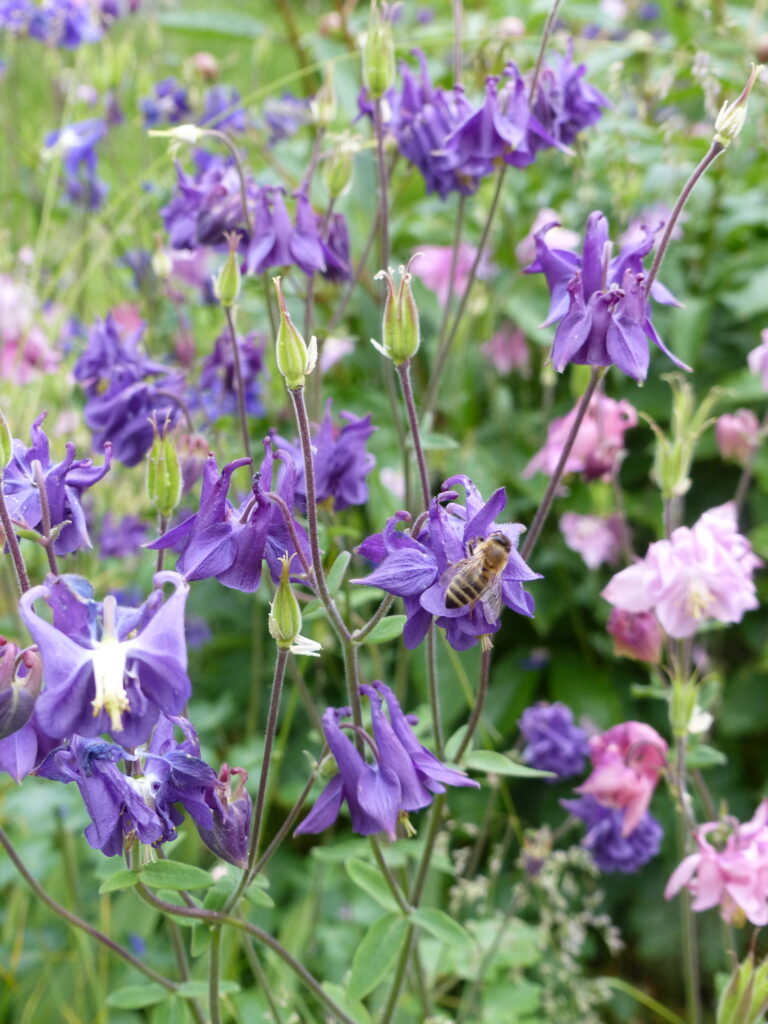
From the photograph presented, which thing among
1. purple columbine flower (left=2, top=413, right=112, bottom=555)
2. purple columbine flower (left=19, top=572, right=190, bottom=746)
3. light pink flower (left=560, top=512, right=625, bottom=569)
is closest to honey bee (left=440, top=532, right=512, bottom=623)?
purple columbine flower (left=19, top=572, right=190, bottom=746)

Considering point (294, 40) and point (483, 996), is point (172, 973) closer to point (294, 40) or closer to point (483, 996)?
point (483, 996)

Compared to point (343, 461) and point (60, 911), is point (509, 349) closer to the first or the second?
point (343, 461)

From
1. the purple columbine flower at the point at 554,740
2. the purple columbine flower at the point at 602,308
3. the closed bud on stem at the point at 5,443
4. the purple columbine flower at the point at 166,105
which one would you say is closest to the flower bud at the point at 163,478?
the closed bud on stem at the point at 5,443

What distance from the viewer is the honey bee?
102 centimetres

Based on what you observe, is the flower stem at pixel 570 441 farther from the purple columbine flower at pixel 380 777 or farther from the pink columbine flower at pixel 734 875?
the pink columbine flower at pixel 734 875

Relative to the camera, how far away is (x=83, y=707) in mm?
857

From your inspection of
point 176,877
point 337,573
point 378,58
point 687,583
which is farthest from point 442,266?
point 176,877

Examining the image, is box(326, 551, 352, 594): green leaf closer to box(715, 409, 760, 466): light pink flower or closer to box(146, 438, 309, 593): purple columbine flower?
box(146, 438, 309, 593): purple columbine flower

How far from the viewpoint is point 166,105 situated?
2721mm

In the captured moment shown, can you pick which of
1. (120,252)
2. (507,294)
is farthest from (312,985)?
(120,252)

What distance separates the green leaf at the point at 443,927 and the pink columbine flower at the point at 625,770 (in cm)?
41

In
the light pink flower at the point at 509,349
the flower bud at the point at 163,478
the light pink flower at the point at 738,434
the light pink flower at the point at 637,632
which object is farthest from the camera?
the light pink flower at the point at 509,349

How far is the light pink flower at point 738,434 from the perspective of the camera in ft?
6.53

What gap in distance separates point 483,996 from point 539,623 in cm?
78
